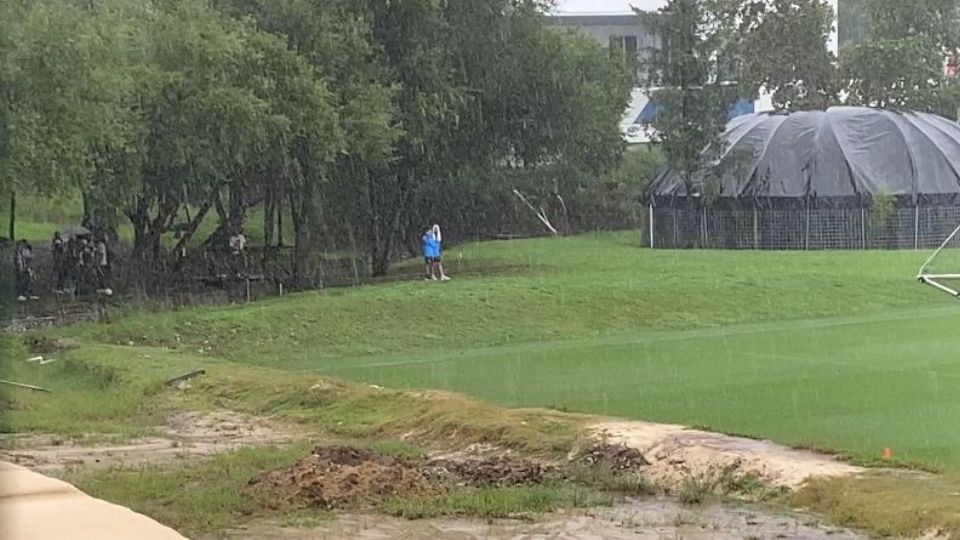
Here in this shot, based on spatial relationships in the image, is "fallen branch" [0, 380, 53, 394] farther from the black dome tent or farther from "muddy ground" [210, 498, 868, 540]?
the black dome tent

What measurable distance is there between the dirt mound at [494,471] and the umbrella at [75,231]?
2037cm

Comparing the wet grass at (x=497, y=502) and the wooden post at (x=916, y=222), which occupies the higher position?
the wooden post at (x=916, y=222)

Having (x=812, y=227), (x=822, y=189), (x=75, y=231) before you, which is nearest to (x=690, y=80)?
(x=822, y=189)

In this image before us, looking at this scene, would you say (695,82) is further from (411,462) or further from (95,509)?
(95,509)

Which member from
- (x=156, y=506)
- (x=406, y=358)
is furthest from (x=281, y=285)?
(x=156, y=506)

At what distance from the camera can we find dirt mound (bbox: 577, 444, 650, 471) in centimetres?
1119

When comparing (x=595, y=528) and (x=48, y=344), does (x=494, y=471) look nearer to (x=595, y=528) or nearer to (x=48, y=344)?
(x=595, y=528)

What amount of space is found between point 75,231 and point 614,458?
1015 inches

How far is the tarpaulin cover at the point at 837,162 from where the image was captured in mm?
39844

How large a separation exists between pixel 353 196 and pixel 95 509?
27135 millimetres

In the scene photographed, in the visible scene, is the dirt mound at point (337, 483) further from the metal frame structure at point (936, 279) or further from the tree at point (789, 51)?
the tree at point (789, 51)

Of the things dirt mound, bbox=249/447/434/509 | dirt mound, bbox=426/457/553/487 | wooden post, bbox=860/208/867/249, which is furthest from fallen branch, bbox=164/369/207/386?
wooden post, bbox=860/208/867/249

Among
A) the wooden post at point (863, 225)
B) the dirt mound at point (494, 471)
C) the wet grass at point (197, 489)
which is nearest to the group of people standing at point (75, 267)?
the wet grass at point (197, 489)

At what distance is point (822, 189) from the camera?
39.9 meters
